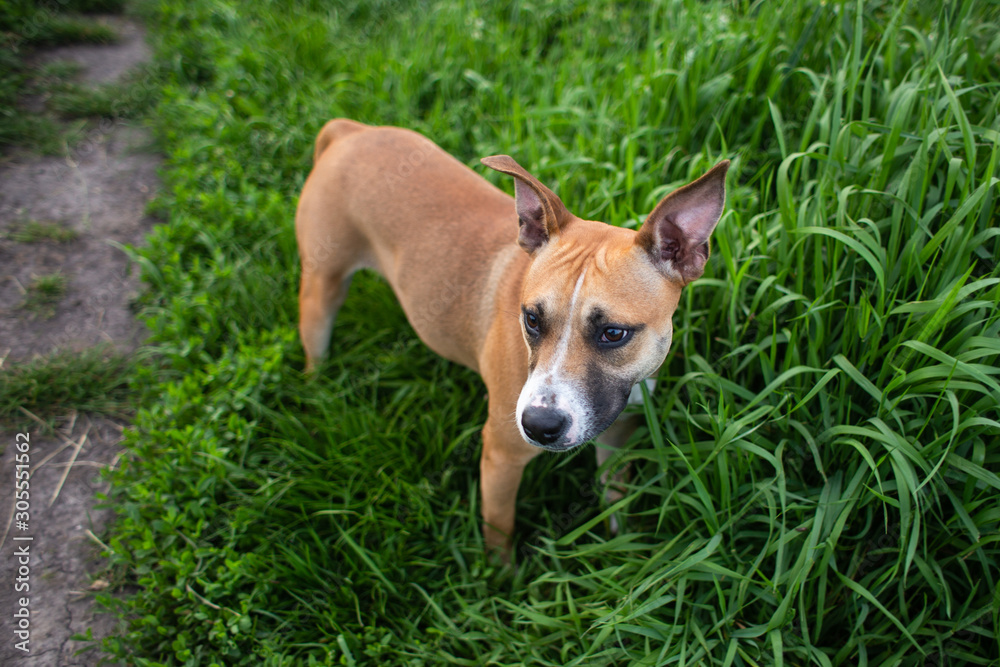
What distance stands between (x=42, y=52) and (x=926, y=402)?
759cm

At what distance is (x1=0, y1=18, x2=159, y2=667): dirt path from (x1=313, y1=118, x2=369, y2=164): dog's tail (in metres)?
1.77

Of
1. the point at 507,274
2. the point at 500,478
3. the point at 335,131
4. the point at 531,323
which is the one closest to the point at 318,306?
the point at 335,131

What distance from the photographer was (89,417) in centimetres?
363

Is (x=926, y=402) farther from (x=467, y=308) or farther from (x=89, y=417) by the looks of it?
(x=89, y=417)

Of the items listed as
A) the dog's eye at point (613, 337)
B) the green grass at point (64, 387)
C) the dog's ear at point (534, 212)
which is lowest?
the green grass at point (64, 387)

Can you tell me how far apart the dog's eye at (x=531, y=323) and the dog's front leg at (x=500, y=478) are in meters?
0.49

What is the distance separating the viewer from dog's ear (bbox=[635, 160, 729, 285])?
216 cm

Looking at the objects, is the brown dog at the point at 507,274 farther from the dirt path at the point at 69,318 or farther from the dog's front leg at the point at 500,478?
the dirt path at the point at 69,318

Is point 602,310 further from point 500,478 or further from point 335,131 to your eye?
point 335,131

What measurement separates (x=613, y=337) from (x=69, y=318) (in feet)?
12.4

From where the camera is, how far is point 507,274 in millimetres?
2930

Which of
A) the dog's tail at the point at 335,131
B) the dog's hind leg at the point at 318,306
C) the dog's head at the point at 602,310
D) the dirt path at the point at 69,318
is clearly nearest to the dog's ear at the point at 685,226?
the dog's head at the point at 602,310

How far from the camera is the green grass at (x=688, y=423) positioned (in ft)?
7.80

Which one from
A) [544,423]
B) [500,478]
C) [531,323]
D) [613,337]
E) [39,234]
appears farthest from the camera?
[39,234]
